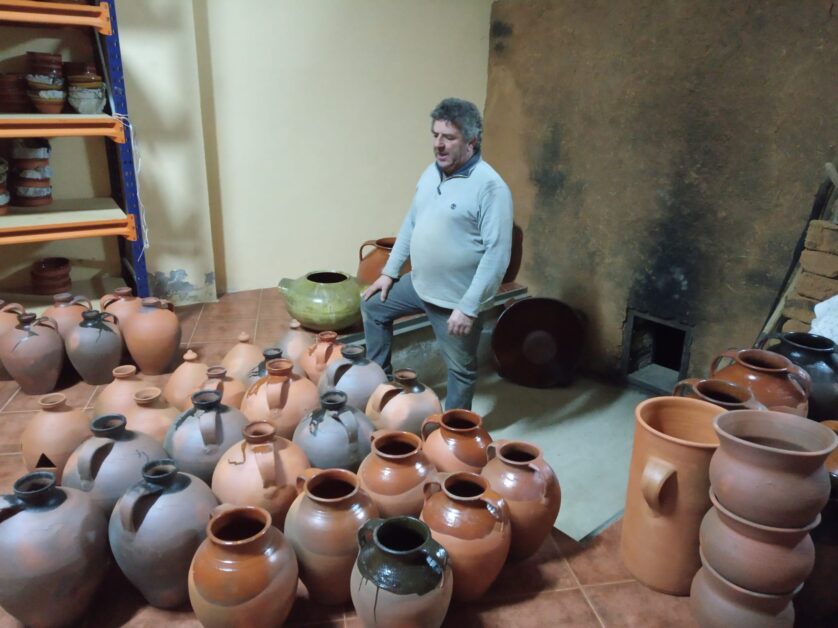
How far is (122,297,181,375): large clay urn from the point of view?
2.93 m

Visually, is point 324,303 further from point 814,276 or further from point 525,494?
point 814,276

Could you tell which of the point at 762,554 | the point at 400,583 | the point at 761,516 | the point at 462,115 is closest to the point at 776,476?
the point at 761,516

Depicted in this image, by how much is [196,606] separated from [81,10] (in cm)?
272

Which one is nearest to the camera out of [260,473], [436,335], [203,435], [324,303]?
[260,473]

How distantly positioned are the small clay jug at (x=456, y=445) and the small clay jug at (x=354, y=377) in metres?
0.40

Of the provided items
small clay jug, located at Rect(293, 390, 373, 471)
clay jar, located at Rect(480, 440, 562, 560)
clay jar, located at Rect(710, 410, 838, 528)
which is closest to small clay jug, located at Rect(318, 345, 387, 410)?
small clay jug, located at Rect(293, 390, 373, 471)

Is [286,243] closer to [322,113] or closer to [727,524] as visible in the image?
[322,113]

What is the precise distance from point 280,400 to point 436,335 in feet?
2.70

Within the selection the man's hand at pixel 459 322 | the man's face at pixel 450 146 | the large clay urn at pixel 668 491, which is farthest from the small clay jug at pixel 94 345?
the large clay urn at pixel 668 491

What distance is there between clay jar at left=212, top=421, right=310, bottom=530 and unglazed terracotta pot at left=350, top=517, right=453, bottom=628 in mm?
378

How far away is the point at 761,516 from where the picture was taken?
141cm

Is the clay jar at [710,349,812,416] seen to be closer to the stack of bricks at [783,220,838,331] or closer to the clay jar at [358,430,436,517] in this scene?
the stack of bricks at [783,220,838,331]

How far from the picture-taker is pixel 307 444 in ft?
6.40

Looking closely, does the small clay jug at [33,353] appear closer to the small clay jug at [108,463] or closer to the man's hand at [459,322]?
the small clay jug at [108,463]
